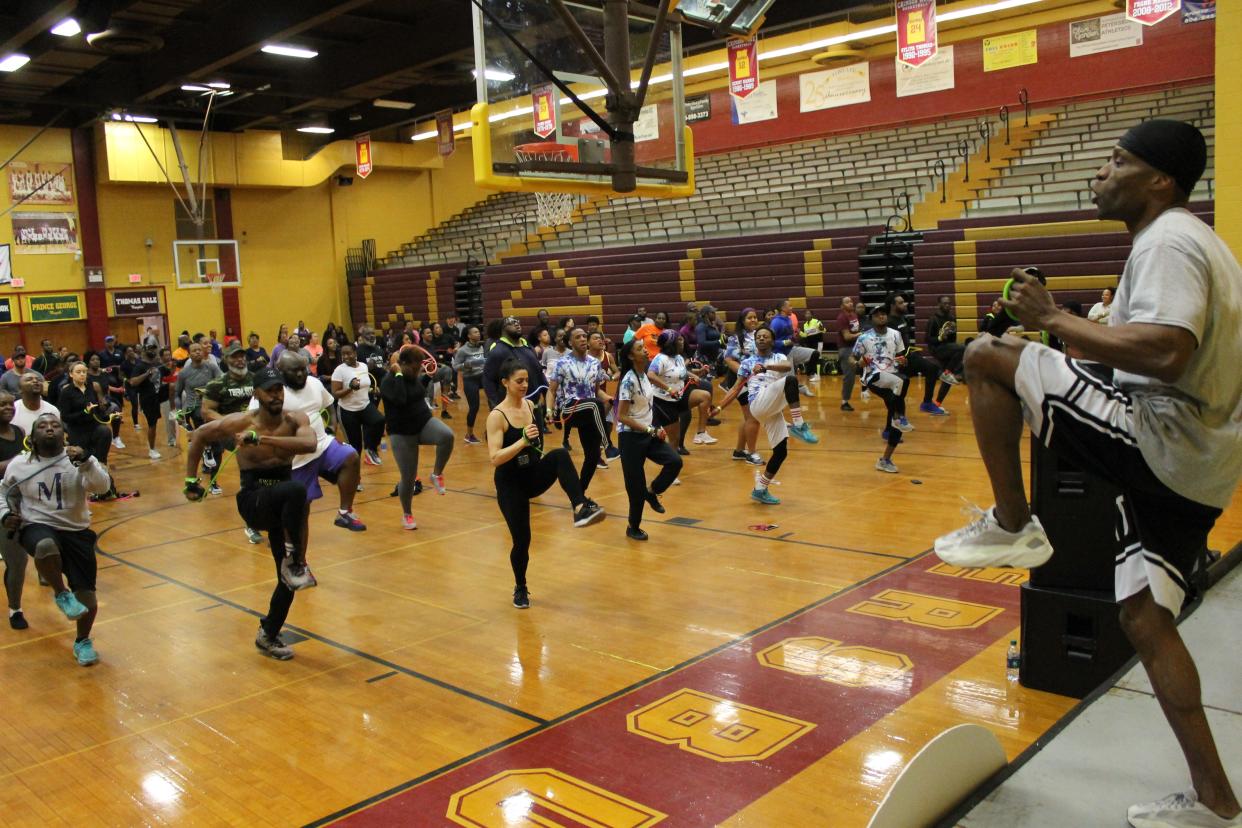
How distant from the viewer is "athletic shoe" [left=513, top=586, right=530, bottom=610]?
684 cm

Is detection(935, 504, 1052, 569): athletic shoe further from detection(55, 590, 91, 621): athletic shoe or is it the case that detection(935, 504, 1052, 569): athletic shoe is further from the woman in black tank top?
detection(55, 590, 91, 621): athletic shoe

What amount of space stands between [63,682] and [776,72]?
900 inches

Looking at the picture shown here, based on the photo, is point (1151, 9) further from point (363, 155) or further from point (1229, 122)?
point (363, 155)

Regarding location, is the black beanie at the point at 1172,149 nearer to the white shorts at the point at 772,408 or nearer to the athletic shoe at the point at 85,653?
the athletic shoe at the point at 85,653

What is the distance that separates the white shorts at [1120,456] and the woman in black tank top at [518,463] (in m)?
4.39

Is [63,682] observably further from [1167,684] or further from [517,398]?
[1167,684]

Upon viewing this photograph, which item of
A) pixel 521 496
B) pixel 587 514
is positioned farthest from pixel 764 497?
pixel 521 496

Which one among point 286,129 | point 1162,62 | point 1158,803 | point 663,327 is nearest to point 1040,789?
point 1158,803

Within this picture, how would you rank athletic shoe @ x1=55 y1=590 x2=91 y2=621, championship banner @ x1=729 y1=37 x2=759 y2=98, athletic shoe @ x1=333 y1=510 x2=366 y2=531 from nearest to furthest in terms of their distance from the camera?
athletic shoe @ x1=55 y1=590 x2=91 y2=621 < athletic shoe @ x1=333 y1=510 x2=366 y2=531 < championship banner @ x1=729 y1=37 x2=759 y2=98

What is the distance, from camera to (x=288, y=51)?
19.4 metres

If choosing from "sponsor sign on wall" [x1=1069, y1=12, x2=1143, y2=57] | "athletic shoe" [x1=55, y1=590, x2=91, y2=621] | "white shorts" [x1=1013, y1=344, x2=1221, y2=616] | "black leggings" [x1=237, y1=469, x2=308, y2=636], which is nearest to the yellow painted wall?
"white shorts" [x1=1013, y1=344, x2=1221, y2=616]

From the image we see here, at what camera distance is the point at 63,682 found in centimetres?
593

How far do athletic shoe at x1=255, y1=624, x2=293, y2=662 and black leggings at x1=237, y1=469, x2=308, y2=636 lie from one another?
4 cm

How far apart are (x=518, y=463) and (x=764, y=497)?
3.65 m
